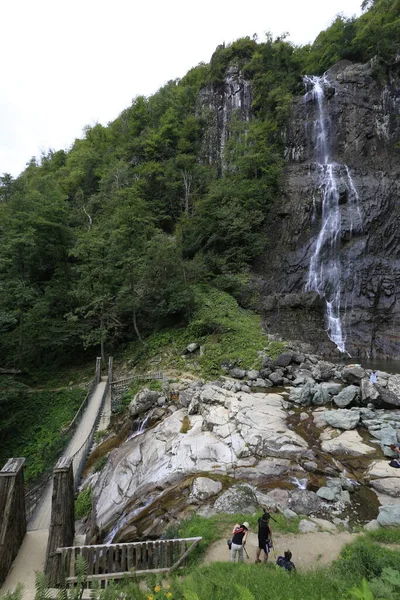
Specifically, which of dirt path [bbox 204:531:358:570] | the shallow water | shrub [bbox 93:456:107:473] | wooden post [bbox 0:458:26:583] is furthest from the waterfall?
wooden post [bbox 0:458:26:583]

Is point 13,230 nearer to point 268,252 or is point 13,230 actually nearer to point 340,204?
point 268,252

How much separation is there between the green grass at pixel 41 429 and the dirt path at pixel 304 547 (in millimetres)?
8336

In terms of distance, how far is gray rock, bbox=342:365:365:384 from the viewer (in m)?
12.5

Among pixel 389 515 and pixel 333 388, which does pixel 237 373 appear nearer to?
pixel 333 388

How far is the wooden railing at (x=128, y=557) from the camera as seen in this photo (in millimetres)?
5125

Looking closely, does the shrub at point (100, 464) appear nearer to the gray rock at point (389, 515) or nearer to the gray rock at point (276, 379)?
the gray rock at point (276, 379)

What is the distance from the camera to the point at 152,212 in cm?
3045

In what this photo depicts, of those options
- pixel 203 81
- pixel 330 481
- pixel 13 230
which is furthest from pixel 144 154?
pixel 330 481

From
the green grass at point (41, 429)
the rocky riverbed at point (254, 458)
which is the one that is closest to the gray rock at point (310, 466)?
the rocky riverbed at point (254, 458)

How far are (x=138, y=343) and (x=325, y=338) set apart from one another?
12.6 metres

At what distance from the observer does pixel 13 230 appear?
61.3 feet

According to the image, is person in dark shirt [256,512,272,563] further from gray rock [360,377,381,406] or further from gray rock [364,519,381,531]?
gray rock [360,377,381,406]

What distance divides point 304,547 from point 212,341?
38.7ft

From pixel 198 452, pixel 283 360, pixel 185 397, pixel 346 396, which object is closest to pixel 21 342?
pixel 185 397
